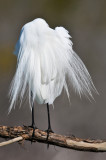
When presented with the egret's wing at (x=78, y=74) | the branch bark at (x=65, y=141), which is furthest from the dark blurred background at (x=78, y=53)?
the branch bark at (x=65, y=141)

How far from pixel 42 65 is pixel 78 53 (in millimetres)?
2737

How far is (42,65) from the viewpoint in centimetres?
222

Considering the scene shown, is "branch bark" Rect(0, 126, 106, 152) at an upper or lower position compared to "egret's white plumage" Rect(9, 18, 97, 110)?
lower

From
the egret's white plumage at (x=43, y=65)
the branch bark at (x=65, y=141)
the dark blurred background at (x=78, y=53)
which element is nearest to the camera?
the branch bark at (x=65, y=141)

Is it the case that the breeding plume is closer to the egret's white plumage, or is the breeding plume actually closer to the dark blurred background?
the egret's white plumage

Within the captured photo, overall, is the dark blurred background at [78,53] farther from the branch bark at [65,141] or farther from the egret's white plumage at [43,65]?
the branch bark at [65,141]

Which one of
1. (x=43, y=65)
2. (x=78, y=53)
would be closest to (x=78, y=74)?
(x=43, y=65)

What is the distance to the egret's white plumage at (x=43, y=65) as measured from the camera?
2166 millimetres

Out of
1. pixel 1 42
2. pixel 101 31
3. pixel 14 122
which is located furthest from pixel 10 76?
pixel 101 31

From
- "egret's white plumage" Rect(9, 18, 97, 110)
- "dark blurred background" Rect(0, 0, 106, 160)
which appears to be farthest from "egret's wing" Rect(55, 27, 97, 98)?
"dark blurred background" Rect(0, 0, 106, 160)

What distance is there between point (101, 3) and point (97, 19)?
11.2 inches

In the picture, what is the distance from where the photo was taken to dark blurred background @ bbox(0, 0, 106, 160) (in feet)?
13.8

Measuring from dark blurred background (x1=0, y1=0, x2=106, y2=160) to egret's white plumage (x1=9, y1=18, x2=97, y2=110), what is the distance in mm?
1359

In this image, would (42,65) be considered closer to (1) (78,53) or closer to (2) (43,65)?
(2) (43,65)
